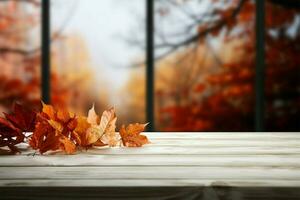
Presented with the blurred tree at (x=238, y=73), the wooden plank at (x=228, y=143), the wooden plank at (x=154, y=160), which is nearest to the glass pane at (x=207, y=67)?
the blurred tree at (x=238, y=73)

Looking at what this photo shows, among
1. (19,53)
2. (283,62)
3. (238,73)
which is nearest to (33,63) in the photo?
(19,53)

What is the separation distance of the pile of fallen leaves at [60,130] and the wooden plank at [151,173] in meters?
0.18

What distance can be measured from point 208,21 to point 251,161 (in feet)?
6.65

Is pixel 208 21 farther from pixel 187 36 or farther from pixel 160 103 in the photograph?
pixel 160 103

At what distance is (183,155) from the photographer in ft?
2.84

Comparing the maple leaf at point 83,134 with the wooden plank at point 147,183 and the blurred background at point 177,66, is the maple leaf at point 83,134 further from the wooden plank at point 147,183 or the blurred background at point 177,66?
the blurred background at point 177,66

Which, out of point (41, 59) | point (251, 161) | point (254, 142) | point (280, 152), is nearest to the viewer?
point (251, 161)

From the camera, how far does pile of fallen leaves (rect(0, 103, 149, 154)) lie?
0.91 meters

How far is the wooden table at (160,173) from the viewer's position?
1.93 ft

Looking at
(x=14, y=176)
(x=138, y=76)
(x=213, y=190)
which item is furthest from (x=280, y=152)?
(x=138, y=76)

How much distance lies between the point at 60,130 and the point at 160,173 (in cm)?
32

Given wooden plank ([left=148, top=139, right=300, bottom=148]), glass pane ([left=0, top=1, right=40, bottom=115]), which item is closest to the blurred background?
glass pane ([left=0, top=1, right=40, bottom=115])

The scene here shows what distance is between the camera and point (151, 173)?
68 cm

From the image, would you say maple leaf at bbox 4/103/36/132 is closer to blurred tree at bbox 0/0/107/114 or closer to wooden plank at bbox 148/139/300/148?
wooden plank at bbox 148/139/300/148
